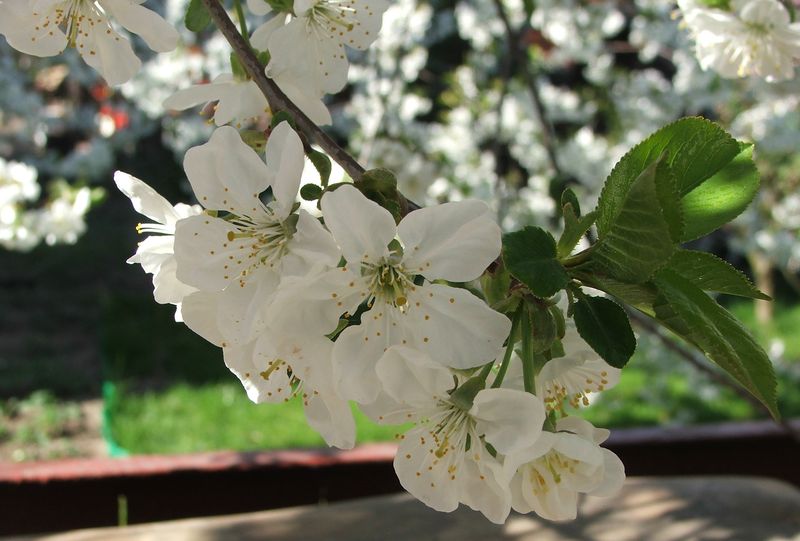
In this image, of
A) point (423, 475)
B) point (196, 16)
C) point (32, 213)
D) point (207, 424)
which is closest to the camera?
point (423, 475)

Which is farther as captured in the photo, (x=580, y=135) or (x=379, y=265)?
(x=580, y=135)

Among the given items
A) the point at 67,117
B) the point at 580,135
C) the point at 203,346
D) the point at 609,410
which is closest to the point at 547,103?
the point at 580,135

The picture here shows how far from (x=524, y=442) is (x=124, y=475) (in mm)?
1205

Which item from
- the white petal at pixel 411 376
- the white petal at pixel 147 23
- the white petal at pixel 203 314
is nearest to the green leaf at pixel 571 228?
the white petal at pixel 411 376

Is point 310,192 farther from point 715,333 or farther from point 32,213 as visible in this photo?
point 32,213

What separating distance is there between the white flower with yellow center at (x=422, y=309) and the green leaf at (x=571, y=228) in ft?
0.16

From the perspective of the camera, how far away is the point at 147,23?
68 cm

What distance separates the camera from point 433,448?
59 cm

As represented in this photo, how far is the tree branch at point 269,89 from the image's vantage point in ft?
1.99

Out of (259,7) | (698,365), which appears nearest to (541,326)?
(259,7)

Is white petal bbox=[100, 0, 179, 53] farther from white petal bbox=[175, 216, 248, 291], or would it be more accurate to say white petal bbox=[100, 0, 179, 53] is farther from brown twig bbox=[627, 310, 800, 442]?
brown twig bbox=[627, 310, 800, 442]

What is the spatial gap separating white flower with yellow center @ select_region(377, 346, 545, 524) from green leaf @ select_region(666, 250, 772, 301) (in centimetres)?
13

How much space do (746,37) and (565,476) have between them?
61cm

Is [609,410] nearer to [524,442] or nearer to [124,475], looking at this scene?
[124,475]
